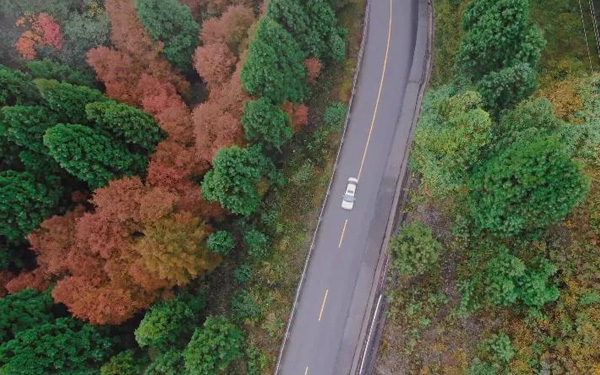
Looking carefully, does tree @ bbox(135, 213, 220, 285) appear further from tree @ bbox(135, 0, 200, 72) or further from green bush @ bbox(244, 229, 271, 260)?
tree @ bbox(135, 0, 200, 72)

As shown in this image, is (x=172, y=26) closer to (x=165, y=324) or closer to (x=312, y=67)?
(x=312, y=67)

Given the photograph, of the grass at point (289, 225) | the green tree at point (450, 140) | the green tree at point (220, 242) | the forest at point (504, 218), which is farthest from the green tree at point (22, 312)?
the green tree at point (450, 140)

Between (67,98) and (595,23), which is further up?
(595,23)

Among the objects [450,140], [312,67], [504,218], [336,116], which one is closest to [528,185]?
[504,218]

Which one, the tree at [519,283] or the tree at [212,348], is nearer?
the tree at [519,283]

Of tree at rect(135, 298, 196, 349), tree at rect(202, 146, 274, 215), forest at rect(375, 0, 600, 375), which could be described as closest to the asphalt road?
forest at rect(375, 0, 600, 375)

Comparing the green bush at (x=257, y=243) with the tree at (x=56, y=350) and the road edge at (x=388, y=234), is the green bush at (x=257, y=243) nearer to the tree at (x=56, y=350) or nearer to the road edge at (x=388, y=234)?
the road edge at (x=388, y=234)
